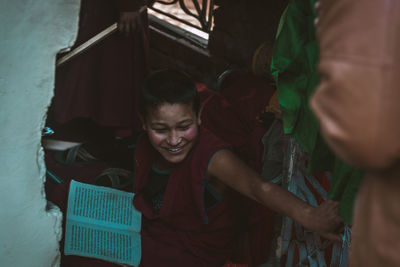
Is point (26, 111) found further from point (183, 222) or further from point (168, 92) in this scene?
point (183, 222)

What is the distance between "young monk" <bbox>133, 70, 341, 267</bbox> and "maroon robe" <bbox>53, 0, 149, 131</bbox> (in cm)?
121

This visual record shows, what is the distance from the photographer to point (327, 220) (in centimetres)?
125

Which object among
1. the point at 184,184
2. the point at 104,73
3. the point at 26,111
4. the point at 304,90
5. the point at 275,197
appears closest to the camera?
the point at 304,90

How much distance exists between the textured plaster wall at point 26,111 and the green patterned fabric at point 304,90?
902 mm

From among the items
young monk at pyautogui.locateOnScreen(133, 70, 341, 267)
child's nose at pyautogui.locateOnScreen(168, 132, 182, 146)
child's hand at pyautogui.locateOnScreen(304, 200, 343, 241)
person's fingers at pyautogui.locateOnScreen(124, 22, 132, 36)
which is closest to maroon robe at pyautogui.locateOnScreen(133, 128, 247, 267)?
young monk at pyautogui.locateOnScreen(133, 70, 341, 267)

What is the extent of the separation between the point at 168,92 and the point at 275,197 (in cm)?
A: 69

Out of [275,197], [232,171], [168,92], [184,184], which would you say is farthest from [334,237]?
[168,92]

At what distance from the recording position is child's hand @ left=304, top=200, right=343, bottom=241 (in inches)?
48.7

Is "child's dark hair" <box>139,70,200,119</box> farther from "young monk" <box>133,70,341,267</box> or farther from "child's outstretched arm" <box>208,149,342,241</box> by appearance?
"child's outstretched arm" <box>208,149,342,241</box>

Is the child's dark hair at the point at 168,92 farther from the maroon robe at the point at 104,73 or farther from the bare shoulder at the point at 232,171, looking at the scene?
the maroon robe at the point at 104,73

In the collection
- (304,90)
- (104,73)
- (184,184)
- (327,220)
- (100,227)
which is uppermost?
(304,90)

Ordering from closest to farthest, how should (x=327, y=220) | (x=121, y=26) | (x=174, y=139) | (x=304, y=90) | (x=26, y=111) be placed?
(x=304, y=90) → (x=327, y=220) → (x=26, y=111) → (x=174, y=139) → (x=121, y=26)

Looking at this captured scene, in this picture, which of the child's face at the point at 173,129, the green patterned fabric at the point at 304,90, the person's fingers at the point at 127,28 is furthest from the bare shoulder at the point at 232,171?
the person's fingers at the point at 127,28

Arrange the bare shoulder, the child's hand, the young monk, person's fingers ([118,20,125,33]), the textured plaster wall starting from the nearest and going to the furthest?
the child's hand < the textured plaster wall < the bare shoulder < the young monk < person's fingers ([118,20,125,33])
